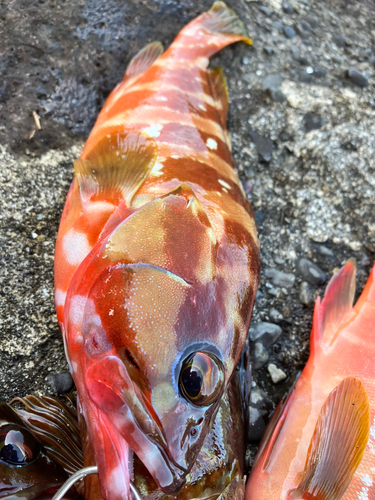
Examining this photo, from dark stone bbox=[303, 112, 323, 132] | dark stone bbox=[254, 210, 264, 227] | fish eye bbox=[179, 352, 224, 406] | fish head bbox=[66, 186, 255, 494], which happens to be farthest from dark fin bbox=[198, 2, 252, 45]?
fish eye bbox=[179, 352, 224, 406]

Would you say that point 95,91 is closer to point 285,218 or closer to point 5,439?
point 285,218

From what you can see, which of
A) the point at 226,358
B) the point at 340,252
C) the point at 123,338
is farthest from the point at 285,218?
the point at 123,338

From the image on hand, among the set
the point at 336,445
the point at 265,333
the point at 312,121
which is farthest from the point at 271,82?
the point at 336,445

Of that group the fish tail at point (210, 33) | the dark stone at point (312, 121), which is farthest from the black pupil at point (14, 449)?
the dark stone at point (312, 121)

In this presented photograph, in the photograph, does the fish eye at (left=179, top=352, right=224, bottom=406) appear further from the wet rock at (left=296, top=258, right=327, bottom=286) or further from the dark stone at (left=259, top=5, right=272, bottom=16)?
the dark stone at (left=259, top=5, right=272, bottom=16)

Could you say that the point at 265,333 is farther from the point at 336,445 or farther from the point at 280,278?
the point at 336,445
